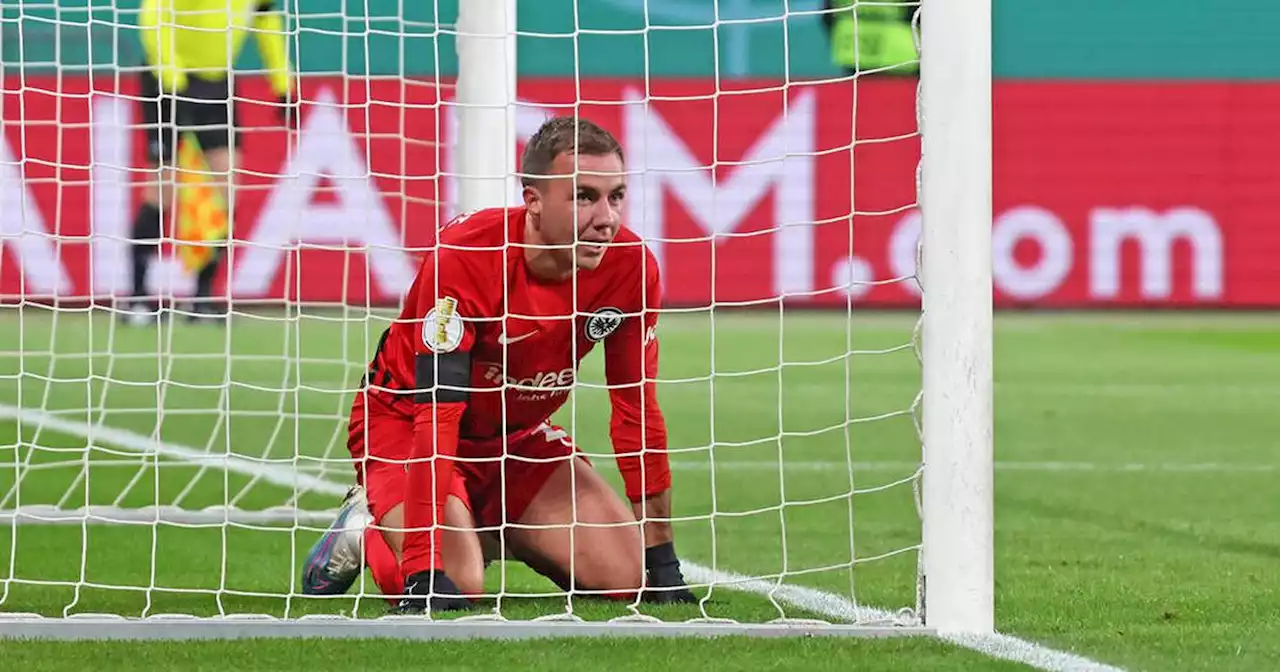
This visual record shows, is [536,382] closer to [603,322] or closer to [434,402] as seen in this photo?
[603,322]

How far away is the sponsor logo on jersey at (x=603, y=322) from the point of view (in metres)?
4.56

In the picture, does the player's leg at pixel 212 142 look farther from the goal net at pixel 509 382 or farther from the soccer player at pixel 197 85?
the goal net at pixel 509 382

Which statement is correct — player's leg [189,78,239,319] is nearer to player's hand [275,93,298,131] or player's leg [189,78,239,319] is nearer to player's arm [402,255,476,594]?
player's hand [275,93,298,131]

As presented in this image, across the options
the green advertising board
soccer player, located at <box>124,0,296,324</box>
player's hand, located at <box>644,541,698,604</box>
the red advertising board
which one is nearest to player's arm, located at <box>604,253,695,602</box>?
player's hand, located at <box>644,541,698,604</box>

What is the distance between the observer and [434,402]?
4289mm

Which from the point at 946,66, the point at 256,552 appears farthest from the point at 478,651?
the point at 256,552

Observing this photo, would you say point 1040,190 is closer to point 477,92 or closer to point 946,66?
point 477,92

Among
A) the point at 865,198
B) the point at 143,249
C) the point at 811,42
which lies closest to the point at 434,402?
the point at 143,249

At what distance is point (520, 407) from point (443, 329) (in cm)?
43

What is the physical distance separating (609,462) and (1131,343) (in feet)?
22.7

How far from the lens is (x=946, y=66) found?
12.6 feet

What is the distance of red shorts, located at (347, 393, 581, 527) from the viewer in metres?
4.69

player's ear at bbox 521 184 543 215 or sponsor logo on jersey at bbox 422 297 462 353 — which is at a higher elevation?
player's ear at bbox 521 184 543 215

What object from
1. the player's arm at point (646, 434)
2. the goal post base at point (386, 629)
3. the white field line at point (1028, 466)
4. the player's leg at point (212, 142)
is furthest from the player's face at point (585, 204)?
the player's leg at point (212, 142)
